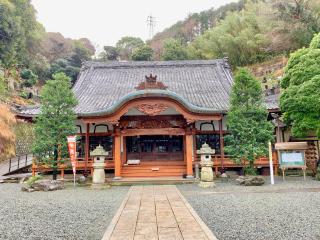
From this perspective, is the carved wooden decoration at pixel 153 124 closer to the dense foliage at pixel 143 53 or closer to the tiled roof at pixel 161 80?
the tiled roof at pixel 161 80

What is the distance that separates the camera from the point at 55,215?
6.93m

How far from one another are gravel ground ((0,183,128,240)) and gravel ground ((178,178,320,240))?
2424 mm

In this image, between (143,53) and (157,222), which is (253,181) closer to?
(157,222)

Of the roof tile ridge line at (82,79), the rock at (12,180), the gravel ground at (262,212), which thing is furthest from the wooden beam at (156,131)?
the roof tile ridge line at (82,79)

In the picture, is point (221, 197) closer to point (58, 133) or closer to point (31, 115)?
point (58, 133)

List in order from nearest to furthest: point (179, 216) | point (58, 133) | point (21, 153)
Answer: point (179, 216) < point (58, 133) < point (21, 153)

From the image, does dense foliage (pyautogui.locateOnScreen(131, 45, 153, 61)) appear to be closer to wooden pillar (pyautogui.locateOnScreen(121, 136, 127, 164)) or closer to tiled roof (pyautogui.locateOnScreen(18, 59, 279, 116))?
tiled roof (pyautogui.locateOnScreen(18, 59, 279, 116))

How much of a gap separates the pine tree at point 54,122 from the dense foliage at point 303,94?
10.0 meters

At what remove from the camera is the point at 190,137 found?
14039 millimetres

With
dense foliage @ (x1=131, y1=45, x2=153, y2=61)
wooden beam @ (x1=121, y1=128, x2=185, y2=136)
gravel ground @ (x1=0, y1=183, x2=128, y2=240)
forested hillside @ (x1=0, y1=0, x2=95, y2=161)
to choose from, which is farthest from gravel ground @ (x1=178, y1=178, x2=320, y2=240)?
dense foliage @ (x1=131, y1=45, x2=153, y2=61)

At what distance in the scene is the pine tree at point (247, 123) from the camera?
12.3m

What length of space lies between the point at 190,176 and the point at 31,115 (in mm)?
8680

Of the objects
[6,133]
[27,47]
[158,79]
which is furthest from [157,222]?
[27,47]

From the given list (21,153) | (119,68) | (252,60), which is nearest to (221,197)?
(119,68)
